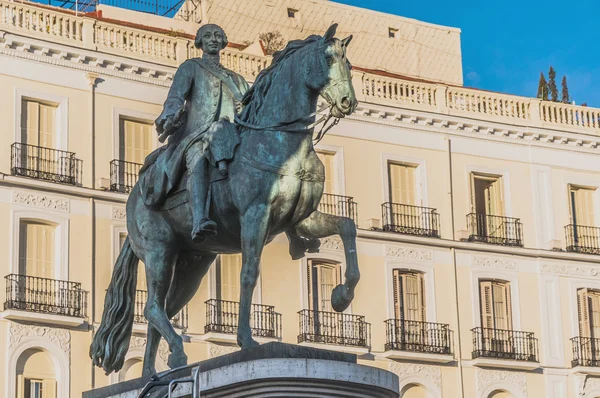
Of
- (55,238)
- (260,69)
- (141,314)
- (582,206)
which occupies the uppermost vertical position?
(260,69)

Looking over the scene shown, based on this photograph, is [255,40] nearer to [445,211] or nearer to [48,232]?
[445,211]

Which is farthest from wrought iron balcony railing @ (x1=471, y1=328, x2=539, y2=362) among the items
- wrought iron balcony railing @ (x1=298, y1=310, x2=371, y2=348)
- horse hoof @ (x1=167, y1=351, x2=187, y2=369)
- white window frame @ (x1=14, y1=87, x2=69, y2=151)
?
horse hoof @ (x1=167, y1=351, x2=187, y2=369)

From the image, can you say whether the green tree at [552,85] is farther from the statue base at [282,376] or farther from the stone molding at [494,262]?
the statue base at [282,376]

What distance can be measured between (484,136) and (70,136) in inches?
464

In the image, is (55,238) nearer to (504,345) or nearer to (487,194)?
(504,345)

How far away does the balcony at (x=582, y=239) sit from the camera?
134ft

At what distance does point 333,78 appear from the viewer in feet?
38.4

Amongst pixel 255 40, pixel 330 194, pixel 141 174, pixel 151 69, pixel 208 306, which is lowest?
pixel 141 174

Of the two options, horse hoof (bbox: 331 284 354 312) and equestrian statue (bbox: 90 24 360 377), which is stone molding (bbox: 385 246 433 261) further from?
horse hoof (bbox: 331 284 354 312)

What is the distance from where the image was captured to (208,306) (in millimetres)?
34906

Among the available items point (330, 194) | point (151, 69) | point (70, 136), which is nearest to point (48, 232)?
point (70, 136)

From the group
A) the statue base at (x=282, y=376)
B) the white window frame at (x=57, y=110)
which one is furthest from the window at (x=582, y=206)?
the statue base at (x=282, y=376)

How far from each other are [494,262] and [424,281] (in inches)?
84.7

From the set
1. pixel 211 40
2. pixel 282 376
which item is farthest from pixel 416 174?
pixel 282 376
